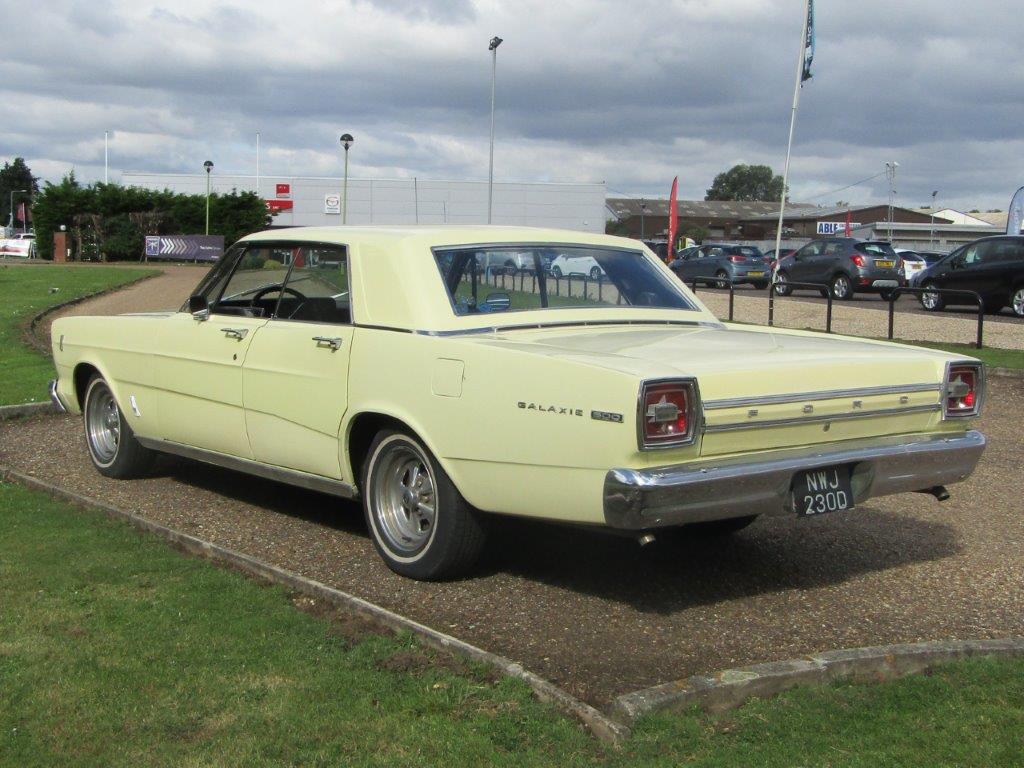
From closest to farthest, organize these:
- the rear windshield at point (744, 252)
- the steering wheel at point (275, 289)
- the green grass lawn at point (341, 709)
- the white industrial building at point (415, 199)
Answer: the green grass lawn at point (341, 709) → the steering wheel at point (275, 289) → the rear windshield at point (744, 252) → the white industrial building at point (415, 199)

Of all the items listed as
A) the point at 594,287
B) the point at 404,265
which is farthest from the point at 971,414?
the point at 404,265

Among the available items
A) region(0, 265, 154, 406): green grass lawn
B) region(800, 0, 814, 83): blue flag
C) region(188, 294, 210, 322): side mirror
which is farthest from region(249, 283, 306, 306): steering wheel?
region(800, 0, 814, 83): blue flag

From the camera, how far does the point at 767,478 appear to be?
182 inches

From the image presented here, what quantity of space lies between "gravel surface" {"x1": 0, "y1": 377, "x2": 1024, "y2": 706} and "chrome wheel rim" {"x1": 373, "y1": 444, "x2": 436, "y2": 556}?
191 millimetres

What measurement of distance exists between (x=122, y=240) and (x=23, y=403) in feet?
121

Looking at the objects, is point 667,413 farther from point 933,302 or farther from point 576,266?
point 933,302

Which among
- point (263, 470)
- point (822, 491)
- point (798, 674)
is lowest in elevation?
point (798, 674)

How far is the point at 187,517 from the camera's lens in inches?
266

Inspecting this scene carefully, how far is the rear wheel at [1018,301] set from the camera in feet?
72.4

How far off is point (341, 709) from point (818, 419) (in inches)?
87.3

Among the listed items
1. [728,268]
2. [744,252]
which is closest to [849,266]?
[728,268]

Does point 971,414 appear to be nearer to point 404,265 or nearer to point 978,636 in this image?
point 978,636

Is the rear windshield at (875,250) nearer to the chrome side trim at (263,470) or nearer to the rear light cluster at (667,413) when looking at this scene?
the chrome side trim at (263,470)

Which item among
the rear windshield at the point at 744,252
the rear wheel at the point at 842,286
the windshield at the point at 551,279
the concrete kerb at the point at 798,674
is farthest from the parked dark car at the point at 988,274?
the concrete kerb at the point at 798,674
